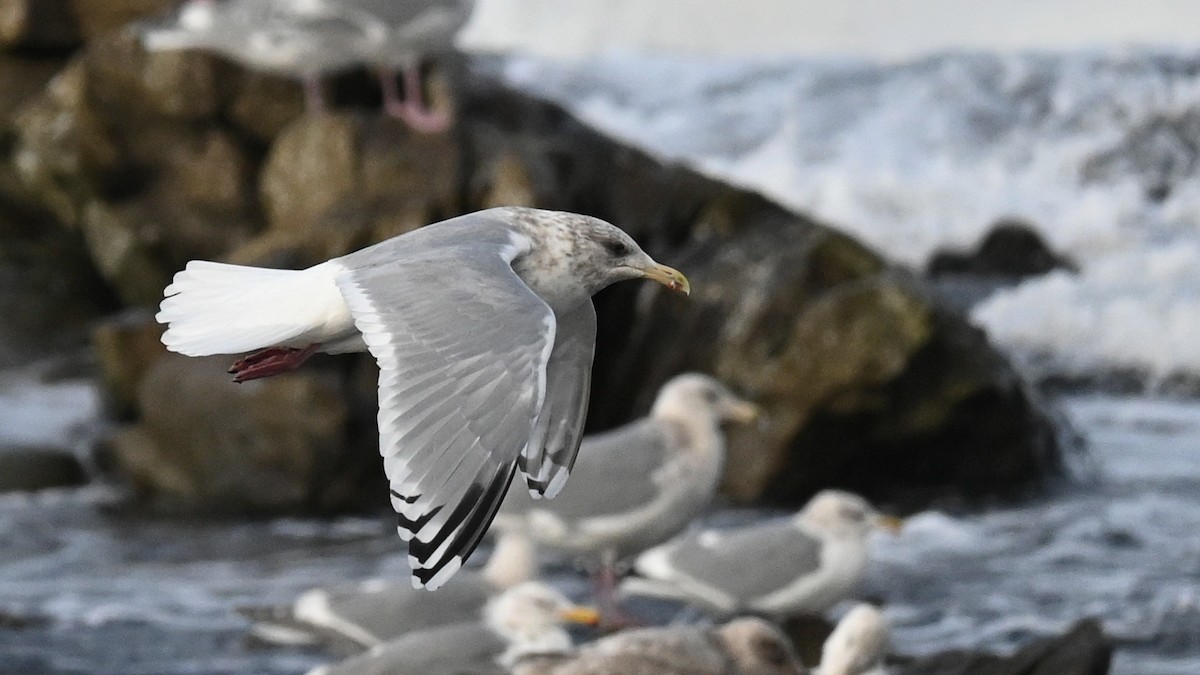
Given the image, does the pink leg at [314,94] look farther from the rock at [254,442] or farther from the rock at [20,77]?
the rock at [20,77]

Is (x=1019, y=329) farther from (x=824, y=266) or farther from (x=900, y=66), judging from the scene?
(x=900, y=66)

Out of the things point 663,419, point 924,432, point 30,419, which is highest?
point 663,419

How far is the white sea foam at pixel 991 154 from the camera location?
1263 centimetres

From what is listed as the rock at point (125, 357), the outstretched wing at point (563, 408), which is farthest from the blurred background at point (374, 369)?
the outstretched wing at point (563, 408)

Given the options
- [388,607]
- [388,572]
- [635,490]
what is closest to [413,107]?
[388,572]

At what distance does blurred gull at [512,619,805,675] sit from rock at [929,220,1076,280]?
8.97m

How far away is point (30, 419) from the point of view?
33.7 feet

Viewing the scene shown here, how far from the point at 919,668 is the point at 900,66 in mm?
12652

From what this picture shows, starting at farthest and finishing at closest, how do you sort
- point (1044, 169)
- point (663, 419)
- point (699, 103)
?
point (699, 103) < point (1044, 169) < point (663, 419)

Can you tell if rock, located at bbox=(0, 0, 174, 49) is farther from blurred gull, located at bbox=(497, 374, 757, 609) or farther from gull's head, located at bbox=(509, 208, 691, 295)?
gull's head, located at bbox=(509, 208, 691, 295)

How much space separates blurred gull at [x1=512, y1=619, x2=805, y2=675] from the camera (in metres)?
4.95

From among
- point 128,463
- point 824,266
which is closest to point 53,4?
point 128,463

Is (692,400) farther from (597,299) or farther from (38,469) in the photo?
(38,469)

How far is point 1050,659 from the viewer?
5.42 meters
